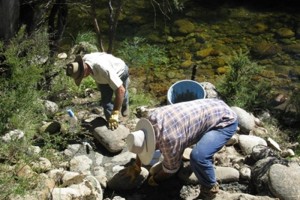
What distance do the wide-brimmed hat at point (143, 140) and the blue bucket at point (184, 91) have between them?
203 cm

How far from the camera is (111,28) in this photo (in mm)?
6945

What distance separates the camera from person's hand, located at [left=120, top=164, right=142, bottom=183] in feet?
14.7

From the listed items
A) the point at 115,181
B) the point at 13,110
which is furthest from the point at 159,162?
the point at 13,110

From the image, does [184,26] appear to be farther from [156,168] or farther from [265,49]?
[156,168]

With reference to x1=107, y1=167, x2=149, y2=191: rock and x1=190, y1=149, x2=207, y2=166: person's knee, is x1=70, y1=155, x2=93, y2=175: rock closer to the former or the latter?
x1=107, y1=167, x2=149, y2=191: rock

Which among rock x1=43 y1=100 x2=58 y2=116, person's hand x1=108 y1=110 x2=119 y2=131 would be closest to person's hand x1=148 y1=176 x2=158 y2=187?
person's hand x1=108 y1=110 x2=119 y2=131

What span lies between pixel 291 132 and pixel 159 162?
8.34 ft

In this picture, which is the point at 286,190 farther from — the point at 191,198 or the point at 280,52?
the point at 280,52

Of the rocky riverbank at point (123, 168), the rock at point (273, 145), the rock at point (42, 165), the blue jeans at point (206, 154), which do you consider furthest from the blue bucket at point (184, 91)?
the rock at point (42, 165)

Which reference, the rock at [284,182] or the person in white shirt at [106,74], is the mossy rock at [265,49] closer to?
the person in white shirt at [106,74]

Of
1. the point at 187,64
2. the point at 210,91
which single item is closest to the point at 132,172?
the point at 210,91

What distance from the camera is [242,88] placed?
6.67 m

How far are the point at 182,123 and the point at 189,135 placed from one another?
142 mm

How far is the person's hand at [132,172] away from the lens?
448 centimetres
